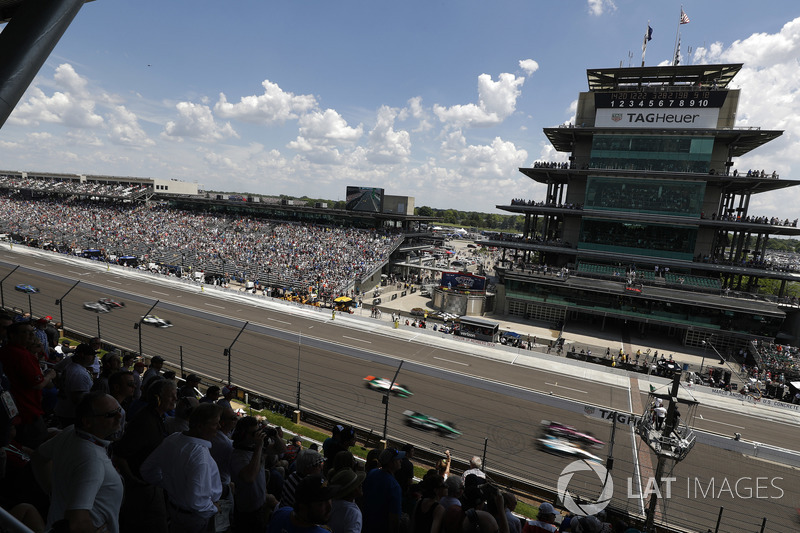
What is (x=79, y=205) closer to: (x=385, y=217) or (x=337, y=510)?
(x=385, y=217)

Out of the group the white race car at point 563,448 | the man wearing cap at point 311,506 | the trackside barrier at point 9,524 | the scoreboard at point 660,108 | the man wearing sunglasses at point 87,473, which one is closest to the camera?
the trackside barrier at point 9,524

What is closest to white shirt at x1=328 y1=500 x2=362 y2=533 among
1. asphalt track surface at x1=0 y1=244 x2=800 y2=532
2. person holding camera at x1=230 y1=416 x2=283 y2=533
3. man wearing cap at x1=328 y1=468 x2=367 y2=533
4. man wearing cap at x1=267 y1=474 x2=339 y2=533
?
man wearing cap at x1=328 y1=468 x2=367 y2=533

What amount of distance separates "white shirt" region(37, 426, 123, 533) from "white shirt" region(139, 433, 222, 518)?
53 cm

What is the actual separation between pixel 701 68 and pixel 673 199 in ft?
44.0

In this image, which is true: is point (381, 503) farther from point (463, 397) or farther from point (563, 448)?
point (463, 397)

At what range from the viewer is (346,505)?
3.16 meters

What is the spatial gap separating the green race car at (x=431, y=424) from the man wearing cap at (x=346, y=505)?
10128 millimetres

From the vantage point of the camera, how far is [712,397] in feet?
72.0

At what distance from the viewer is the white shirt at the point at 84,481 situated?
8.76ft

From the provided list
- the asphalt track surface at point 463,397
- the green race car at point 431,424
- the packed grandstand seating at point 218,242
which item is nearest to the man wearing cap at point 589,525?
the asphalt track surface at point 463,397

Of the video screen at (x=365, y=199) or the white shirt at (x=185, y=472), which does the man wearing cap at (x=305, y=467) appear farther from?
the video screen at (x=365, y=199)
